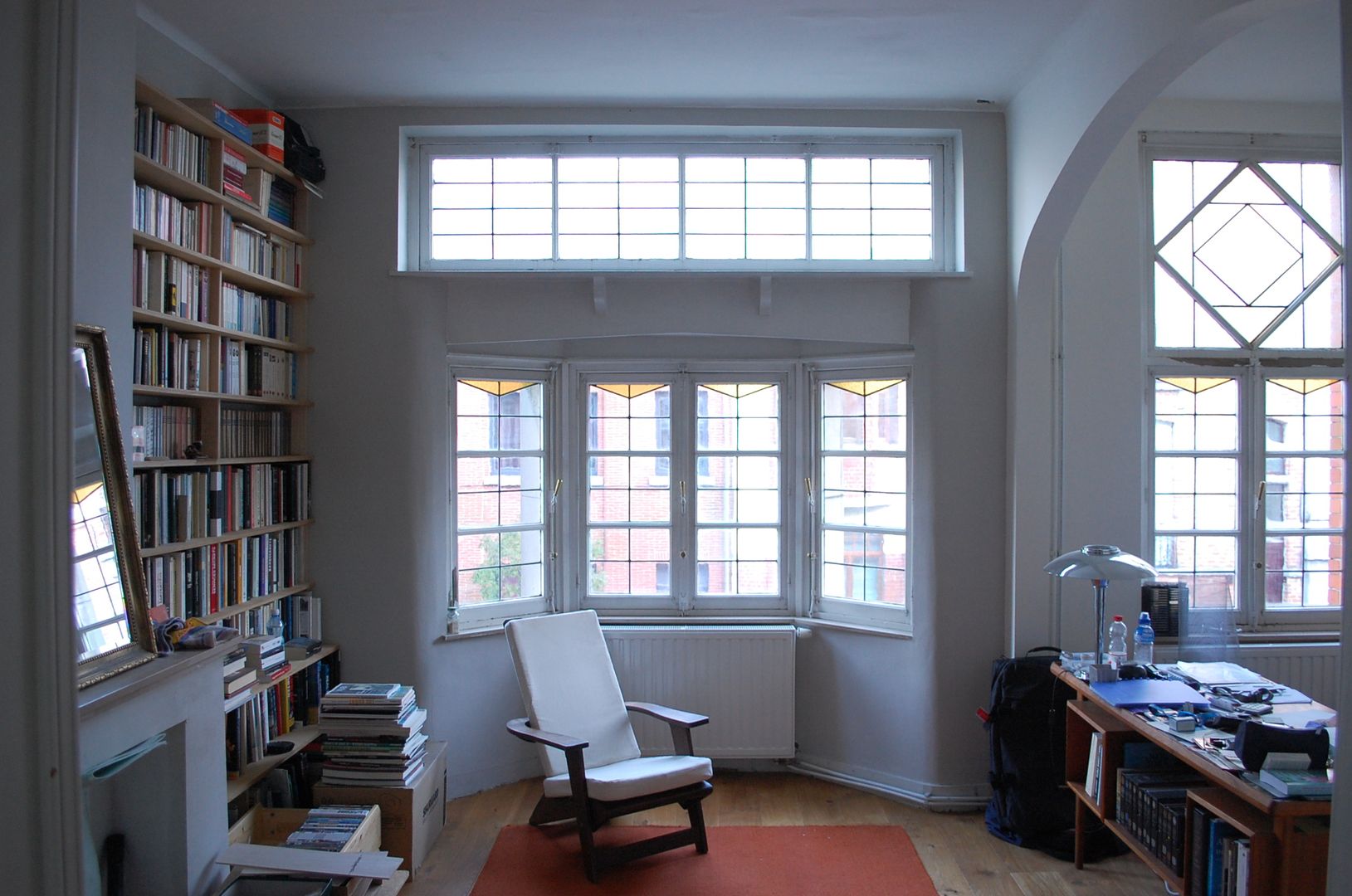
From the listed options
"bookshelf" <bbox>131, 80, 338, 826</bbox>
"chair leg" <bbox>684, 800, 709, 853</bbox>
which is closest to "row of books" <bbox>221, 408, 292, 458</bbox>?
"bookshelf" <bbox>131, 80, 338, 826</bbox>

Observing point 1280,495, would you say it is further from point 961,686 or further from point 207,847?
point 207,847

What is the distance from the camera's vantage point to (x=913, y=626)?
446 cm

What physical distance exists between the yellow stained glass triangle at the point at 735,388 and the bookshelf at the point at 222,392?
207 centimetres

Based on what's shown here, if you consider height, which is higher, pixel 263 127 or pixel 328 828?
pixel 263 127

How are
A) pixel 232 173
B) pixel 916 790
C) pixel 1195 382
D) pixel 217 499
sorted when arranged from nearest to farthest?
pixel 217 499, pixel 232 173, pixel 916 790, pixel 1195 382

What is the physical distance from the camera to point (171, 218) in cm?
326

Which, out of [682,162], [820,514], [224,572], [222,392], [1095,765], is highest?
[682,162]

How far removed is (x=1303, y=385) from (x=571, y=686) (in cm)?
402

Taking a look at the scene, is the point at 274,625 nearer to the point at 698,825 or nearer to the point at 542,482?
the point at 542,482

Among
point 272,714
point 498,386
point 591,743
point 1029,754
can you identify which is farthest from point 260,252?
point 1029,754

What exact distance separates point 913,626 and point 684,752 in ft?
4.26

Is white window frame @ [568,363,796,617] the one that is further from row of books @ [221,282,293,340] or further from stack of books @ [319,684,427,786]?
row of books @ [221,282,293,340]

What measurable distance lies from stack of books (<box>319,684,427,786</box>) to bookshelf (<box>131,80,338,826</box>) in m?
0.17

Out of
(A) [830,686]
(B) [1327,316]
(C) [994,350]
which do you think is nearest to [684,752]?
(A) [830,686]
